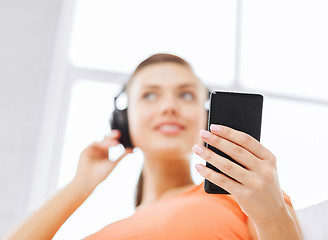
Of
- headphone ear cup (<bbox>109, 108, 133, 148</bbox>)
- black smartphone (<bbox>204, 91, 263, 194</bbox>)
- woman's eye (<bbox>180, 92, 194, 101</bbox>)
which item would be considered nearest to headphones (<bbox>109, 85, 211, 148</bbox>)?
headphone ear cup (<bbox>109, 108, 133, 148</bbox>)

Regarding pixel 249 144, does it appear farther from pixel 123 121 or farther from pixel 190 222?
pixel 123 121

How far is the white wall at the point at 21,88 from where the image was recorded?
1416 mm

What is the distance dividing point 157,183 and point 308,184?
1003 mm

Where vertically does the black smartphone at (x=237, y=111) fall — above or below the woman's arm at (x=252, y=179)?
above

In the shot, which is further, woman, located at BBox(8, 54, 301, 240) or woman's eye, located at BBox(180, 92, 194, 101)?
woman's eye, located at BBox(180, 92, 194, 101)

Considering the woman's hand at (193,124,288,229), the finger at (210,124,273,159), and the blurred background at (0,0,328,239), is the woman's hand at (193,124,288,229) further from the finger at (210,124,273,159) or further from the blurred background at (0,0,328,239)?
the blurred background at (0,0,328,239)

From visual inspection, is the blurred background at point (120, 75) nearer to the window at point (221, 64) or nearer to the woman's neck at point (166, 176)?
the window at point (221, 64)

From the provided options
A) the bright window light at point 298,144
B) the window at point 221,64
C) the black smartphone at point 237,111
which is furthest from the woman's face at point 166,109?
the bright window light at point 298,144

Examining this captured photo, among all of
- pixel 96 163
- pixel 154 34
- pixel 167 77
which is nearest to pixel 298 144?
pixel 154 34

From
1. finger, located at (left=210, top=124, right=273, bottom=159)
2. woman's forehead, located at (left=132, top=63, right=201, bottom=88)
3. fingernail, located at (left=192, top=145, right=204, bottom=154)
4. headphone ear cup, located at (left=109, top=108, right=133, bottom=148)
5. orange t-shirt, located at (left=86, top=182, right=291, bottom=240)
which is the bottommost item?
orange t-shirt, located at (left=86, top=182, right=291, bottom=240)

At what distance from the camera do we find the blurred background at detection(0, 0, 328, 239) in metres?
1.47

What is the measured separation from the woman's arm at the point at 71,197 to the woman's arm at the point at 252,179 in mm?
479

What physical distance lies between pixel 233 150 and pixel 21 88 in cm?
121

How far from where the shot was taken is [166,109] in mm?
977
